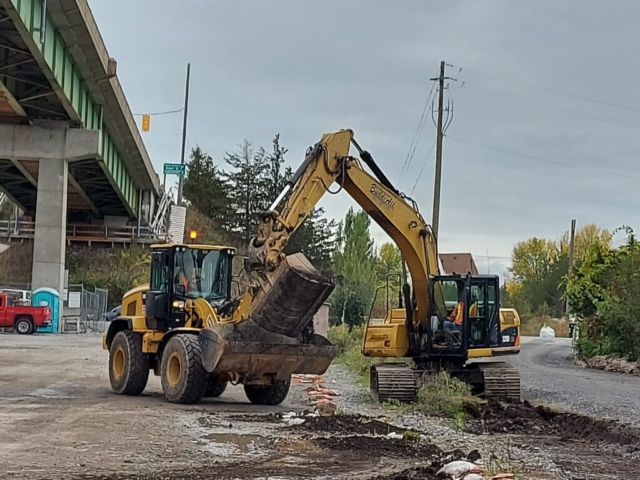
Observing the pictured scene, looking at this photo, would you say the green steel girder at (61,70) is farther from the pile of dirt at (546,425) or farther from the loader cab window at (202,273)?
the pile of dirt at (546,425)

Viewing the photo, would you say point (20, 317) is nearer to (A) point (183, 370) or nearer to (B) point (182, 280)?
(B) point (182, 280)

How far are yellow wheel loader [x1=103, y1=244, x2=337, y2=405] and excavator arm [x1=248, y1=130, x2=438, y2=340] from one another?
67 cm

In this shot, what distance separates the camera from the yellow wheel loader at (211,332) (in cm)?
1448

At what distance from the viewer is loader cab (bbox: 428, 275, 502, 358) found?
56.4 ft

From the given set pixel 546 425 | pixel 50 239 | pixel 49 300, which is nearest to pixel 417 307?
pixel 546 425

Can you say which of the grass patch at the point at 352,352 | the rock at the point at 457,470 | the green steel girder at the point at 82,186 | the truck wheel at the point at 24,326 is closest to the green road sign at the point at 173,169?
the green steel girder at the point at 82,186

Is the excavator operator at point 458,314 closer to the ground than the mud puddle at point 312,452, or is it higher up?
higher up

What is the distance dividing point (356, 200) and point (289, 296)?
338cm

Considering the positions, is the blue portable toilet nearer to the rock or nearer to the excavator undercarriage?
the excavator undercarriage

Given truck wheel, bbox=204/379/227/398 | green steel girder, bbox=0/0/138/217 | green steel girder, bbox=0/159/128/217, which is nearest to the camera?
truck wheel, bbox=204/379/227/398

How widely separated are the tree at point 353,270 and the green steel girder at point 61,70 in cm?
1260

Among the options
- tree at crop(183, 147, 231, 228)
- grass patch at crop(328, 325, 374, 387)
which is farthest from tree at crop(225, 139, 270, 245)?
grass patch at crop(328, 325, 374, 387)

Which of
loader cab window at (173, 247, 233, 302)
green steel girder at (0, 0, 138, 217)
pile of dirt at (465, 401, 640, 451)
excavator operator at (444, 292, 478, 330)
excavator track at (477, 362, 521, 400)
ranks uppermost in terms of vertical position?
green steel girder at (0, 0, 138, 217)

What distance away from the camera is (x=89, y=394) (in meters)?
17.5
